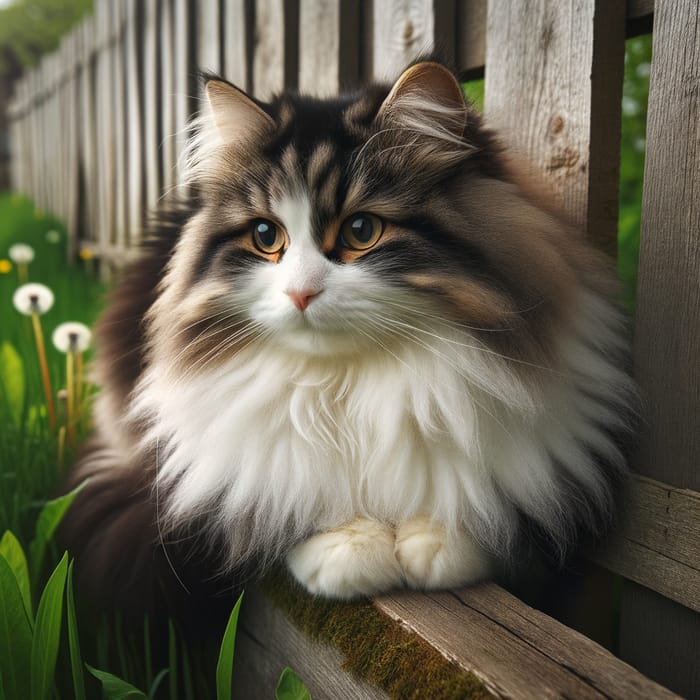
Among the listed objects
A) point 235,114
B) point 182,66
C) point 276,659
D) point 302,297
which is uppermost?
point 182,66

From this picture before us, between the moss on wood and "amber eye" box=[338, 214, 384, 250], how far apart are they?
2.09ft

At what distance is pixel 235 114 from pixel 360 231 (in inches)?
14.8

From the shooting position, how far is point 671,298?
131cm

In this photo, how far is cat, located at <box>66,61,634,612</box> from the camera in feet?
4.13

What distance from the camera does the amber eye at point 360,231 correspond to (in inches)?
51.1

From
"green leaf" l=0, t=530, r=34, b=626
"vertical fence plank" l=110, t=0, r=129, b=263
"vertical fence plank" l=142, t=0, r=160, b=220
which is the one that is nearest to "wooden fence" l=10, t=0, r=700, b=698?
"green leaf" l=0, t=530, r=34, b=626

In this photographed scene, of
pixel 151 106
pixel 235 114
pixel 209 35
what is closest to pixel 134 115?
pixel 151 106

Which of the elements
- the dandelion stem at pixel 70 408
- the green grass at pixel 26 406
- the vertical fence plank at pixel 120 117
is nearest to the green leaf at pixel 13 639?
the green grass at pixel 26 406

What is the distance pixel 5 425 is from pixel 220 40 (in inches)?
70.4

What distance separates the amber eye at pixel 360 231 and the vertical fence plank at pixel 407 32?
0.62m

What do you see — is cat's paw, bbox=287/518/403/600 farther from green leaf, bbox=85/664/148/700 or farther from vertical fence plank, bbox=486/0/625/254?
vertical fence plank, bbox=486/0/625/254

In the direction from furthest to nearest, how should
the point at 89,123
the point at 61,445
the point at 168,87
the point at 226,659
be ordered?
the point at 89,123 < the point at 168,87 < the point at 61,445 < the point at 226,659

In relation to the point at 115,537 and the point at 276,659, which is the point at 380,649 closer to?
the point at 276,659

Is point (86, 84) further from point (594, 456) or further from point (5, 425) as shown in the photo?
point (594, 456)
